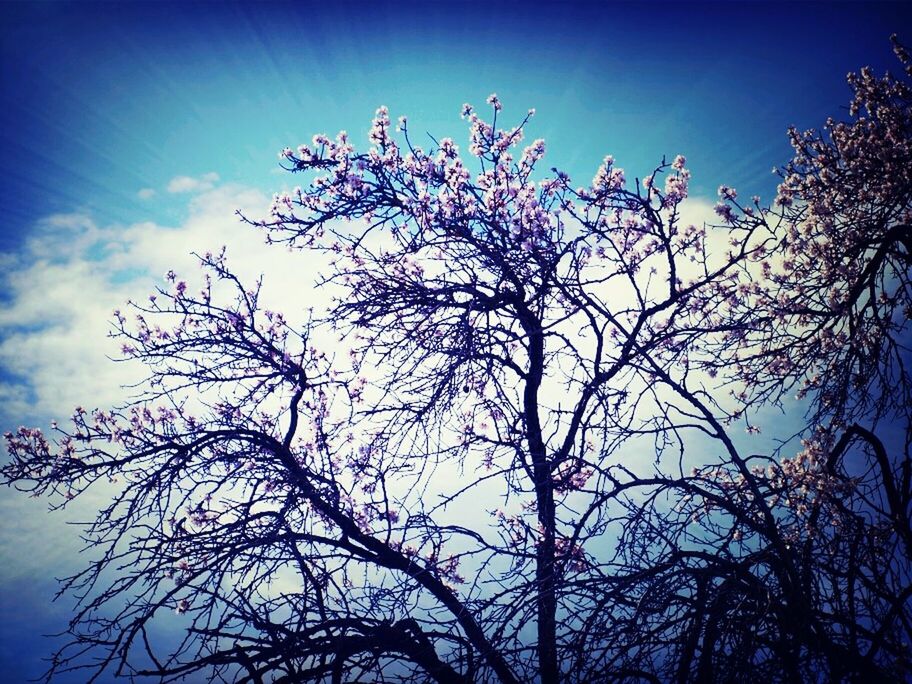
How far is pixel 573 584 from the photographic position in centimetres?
259

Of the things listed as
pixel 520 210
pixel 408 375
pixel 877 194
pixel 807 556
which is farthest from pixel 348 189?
pixel 877 194

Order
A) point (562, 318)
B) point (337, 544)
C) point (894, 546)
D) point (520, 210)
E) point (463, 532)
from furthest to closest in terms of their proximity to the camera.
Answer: point (520, 210) → point (562, 318) → point (337, 544) → point (463, 532) → point (894, 546)

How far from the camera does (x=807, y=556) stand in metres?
2.59

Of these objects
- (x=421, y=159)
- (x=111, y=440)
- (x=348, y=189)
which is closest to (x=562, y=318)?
(x=421, y=159)

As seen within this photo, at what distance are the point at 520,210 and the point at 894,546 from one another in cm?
452

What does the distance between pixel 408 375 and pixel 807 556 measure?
3.04 metres

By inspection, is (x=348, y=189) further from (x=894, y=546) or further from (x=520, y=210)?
(x=894, y=546)

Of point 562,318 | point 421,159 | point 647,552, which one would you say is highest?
point 421,159

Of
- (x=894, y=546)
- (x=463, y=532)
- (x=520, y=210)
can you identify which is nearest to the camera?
(x=894, y=546)

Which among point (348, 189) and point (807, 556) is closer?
point (807, 556)

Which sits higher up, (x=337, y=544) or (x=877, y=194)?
Result: (x=877, y=194)

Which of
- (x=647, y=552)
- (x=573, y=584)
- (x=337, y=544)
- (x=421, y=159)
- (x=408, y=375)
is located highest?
(x=421, y=159)

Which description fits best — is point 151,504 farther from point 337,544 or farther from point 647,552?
point 647,552

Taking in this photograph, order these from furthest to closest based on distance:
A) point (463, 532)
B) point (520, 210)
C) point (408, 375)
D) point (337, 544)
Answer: point (520, 210) < point (337, 544) < point (408, 375) < point (463, 532)
